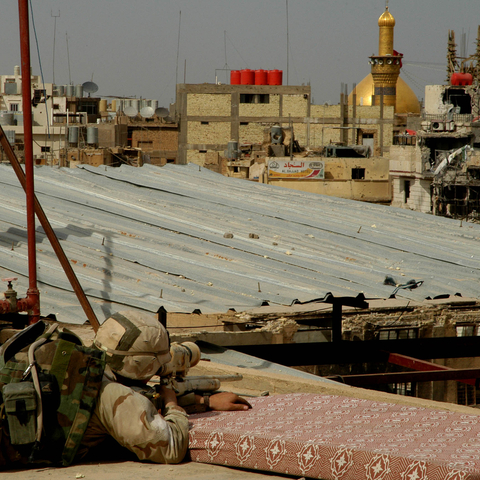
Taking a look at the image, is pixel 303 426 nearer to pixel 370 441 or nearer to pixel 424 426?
pixel 370 441

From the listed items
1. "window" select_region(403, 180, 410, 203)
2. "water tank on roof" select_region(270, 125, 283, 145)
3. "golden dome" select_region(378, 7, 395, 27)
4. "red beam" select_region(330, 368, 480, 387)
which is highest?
"golden dome" select_region(378, 7, 395, 27)

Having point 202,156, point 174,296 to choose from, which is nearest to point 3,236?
point 174,296

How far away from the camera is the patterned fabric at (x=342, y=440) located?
8.02ft

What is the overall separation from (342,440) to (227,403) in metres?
0.68

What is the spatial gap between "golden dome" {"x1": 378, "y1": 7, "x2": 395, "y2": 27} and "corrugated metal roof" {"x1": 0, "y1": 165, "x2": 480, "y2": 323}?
1920 inches

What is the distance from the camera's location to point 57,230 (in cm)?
766

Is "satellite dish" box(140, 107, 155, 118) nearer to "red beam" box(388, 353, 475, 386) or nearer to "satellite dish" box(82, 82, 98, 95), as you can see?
"satellite dish" box(82, 82, 98, 95)

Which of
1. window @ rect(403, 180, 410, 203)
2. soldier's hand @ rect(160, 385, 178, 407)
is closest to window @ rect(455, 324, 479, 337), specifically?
soldier's hand @ rect(160, 385, 178, 407)

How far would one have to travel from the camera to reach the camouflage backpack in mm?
2670

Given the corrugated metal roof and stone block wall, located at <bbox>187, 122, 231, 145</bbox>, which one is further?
stone block wall, located at <bbox>187, 122, 231, 145</bbox>

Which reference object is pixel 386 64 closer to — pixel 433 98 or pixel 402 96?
pixel 402 96

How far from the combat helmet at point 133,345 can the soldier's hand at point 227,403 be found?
15.8 inches

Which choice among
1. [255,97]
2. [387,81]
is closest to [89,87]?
[255,97]

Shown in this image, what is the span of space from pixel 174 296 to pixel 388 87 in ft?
169
